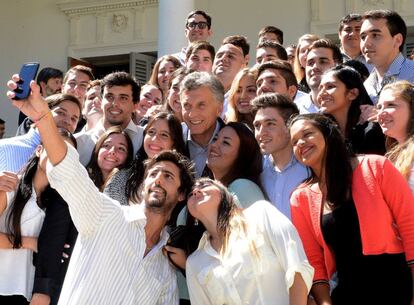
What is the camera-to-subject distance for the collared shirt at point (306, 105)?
5.42 meters

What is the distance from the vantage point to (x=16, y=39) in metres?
13.5

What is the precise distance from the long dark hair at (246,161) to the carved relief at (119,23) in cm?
841

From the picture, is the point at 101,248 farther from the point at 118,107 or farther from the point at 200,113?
the point at 118,107

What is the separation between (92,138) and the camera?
5.43 metres

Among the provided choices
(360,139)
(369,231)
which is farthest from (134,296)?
(360,139)

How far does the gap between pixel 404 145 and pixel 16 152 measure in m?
2.54

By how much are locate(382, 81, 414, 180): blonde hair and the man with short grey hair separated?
49.6 inches

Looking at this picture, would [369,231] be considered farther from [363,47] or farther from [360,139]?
[363,47]

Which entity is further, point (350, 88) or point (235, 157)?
point (350, 88)

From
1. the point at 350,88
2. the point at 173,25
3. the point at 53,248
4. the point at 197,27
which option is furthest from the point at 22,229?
the point at 173,25

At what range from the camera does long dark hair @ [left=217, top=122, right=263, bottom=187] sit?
4.51m

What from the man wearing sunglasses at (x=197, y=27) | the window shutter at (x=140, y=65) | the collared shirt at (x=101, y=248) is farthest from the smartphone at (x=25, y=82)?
the window shutter at (x=140, y=65)

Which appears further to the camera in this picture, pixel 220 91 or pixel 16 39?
pixel 16 39

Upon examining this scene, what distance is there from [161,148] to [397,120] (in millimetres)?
1527
